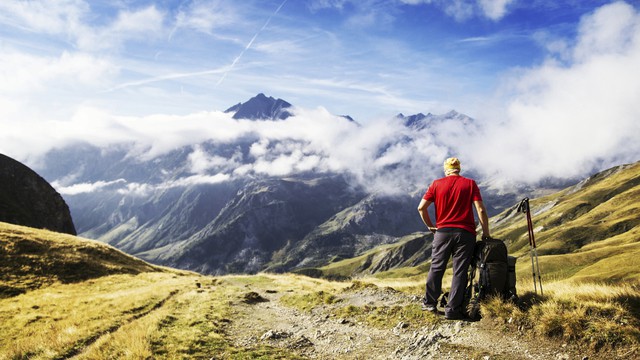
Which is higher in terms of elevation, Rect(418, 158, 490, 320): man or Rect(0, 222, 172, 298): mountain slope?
Rect(418, 158, 490, 320): man

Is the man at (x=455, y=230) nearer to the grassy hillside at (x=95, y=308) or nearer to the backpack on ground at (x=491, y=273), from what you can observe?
the backpack on ground at (x=491, y=273)

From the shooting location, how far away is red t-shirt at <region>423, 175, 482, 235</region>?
38.0ft

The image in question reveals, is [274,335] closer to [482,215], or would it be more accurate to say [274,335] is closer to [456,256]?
[456,256]

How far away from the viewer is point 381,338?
13.3 meters

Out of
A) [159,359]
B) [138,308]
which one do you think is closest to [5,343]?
[138,308]

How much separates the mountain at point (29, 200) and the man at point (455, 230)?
300ft

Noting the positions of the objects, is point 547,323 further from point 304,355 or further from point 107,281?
point 107,281

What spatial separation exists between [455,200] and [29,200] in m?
106

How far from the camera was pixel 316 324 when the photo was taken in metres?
17.0

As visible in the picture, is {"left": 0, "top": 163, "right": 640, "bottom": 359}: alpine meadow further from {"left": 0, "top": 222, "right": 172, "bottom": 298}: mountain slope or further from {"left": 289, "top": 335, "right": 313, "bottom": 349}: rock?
{"left": 0, "top": 222, "right": 172, "bottom": 298}: mountain slope

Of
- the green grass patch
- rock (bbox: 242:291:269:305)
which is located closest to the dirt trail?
the green grass patch

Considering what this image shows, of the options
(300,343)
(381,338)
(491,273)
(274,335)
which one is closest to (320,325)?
(274,335)

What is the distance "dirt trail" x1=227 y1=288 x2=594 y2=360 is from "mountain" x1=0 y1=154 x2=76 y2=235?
8350 centimetres

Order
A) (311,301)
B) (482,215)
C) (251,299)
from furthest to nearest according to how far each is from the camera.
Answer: (251,299)
(311,301)
(482,215)
